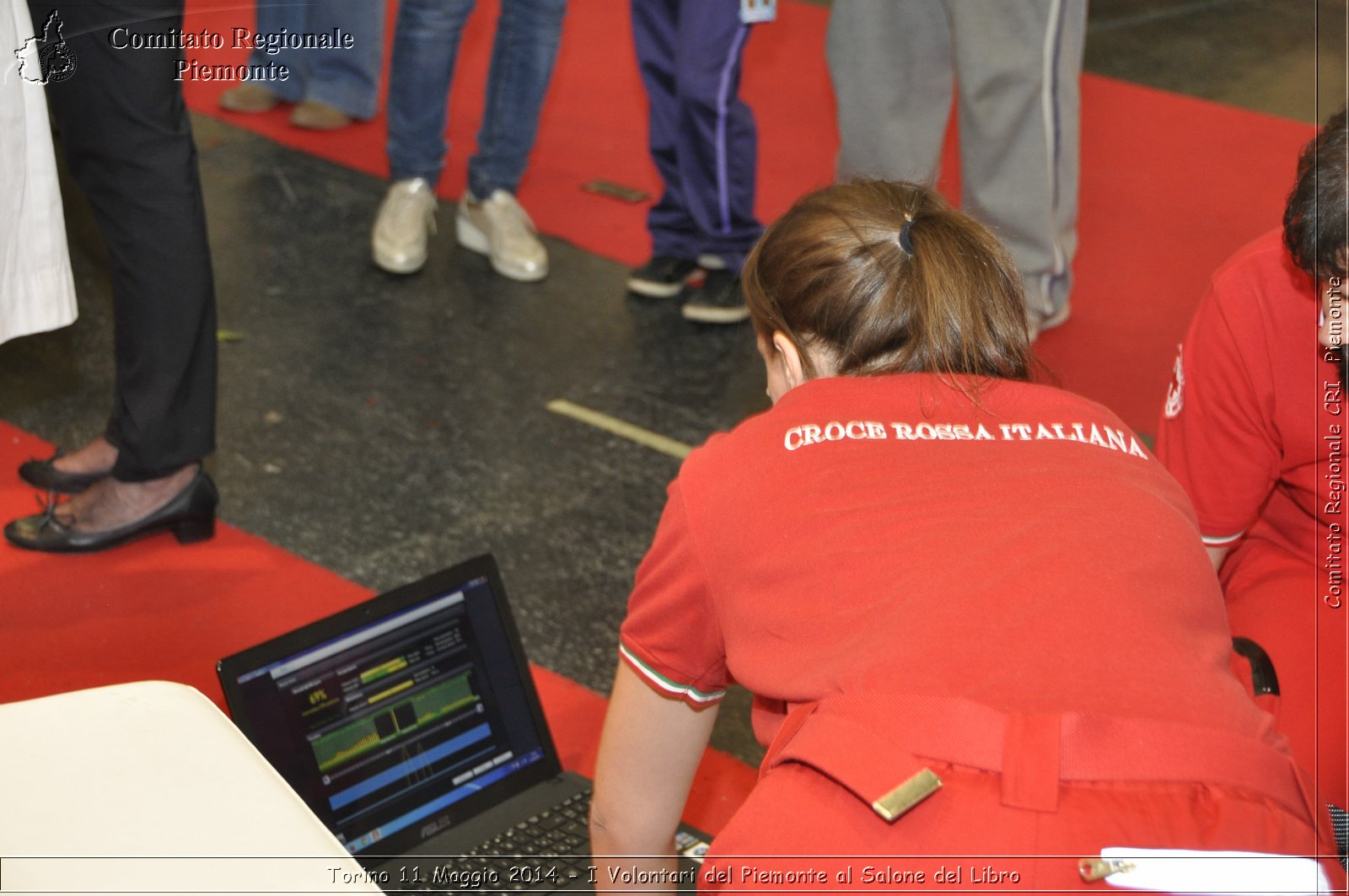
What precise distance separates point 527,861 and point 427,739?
0.17 metres

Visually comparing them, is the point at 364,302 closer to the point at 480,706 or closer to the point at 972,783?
the point at 480,706

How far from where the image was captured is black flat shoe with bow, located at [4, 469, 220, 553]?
195 centimetres

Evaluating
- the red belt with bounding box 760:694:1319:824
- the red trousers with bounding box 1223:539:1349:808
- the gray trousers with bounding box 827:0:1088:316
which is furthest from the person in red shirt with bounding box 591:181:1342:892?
the gray trousers with bounding box 827:0:1088:316

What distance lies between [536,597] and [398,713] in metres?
0.57

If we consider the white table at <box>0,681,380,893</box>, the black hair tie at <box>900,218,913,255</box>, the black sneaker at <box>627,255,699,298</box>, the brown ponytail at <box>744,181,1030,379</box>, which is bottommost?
the black sneaker at <box>627,255,699,298</box>

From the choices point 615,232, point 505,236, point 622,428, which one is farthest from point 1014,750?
point 615,232

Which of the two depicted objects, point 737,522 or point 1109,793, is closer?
point 1109,793

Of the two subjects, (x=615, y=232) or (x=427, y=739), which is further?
(x=615, y=232)

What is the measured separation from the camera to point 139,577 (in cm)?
196

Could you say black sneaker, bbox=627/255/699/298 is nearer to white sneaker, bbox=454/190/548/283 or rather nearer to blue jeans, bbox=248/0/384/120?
white sneaker, bbox=454/190/548/283

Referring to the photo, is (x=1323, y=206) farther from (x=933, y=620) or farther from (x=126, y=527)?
(x=126, y=527)

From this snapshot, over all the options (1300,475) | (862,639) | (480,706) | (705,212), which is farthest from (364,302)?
(862,639)

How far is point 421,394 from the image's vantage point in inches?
102

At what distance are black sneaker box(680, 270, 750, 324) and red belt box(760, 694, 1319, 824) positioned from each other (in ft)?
6.68
